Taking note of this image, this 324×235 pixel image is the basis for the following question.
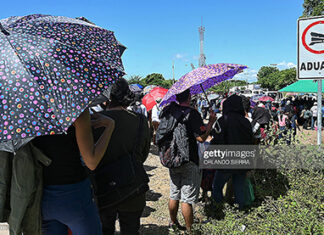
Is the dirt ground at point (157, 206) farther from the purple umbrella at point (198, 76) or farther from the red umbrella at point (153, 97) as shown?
the red umbrella at point (153, 97)

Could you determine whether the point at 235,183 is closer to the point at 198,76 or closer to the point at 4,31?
the point at 198,76

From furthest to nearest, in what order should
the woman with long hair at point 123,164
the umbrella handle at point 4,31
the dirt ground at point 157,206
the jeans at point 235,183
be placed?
the dirt ground at point 157,206
the jeans at point 235,183
the woman with long hair at point 123,164
the umbrella handle at point 4,31

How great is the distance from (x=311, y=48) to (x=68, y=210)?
9.73ft

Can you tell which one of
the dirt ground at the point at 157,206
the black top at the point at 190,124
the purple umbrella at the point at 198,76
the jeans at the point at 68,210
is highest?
the purple umbrella at the point at 198,76

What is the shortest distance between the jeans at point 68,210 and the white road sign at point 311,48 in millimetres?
2697

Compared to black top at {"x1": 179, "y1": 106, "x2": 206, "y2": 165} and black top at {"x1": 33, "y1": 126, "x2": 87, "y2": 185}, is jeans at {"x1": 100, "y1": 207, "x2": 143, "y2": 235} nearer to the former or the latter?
black top at {"x1": 33, "y1": 126, "x2": 87, "y2": 185}

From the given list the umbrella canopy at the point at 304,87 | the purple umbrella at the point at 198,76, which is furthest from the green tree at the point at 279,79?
the purple umbrella at the point at 198,76

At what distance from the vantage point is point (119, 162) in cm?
209

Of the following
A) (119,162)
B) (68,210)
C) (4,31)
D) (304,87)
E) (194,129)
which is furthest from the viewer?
(304,87)

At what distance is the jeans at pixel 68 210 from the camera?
1590 mm

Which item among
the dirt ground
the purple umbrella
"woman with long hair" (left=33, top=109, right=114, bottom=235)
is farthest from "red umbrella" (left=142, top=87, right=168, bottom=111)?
"woman with long hair" (left=33, top=109, right=114, bottom=235)

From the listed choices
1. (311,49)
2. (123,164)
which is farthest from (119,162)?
(311,49)

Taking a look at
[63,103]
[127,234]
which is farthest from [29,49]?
[127,234]

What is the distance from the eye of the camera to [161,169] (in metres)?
6.85
